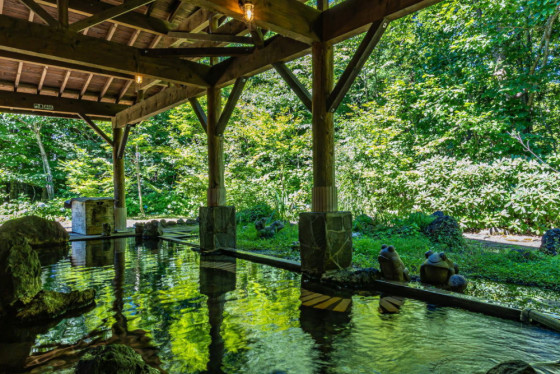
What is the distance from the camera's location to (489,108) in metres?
9.00

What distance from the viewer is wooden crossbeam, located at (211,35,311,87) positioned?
4.53 m

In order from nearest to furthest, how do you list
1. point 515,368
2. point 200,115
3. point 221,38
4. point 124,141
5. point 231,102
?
point 515,368 < point 221,38 < point 231,102 < point 200,115 < point 124,141

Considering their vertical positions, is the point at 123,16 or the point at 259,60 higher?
the point at 123,16

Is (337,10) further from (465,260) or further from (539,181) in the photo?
(539,181)

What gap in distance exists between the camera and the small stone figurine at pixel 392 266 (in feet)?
12.2

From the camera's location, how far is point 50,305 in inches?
120

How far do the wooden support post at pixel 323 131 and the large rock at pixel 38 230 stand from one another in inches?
265

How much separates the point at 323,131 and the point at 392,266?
1832mm

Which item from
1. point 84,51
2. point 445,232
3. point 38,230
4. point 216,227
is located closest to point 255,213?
point 216,227

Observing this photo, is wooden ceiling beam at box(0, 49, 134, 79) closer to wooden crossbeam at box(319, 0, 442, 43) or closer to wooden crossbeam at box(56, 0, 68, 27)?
wooden crossbeam at box(56, 0, 68, 27)

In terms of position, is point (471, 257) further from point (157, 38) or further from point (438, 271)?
point (157, 38)

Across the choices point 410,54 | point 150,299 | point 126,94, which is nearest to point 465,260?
point 150,299

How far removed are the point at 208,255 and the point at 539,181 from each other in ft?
20.2

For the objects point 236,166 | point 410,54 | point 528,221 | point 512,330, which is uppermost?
point 410,54
